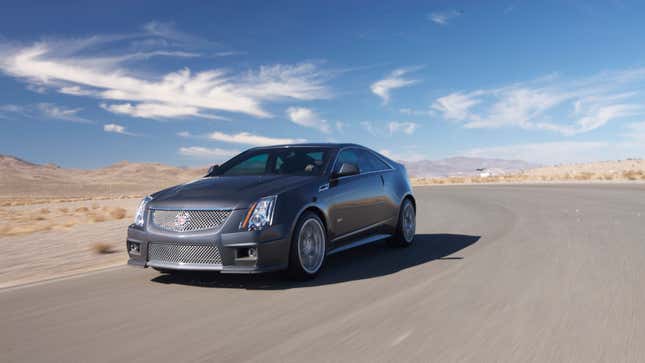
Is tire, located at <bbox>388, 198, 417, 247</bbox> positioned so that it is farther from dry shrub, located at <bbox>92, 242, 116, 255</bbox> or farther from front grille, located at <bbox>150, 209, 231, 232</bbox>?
dry shrub, located at <bbox>92, 242, 116, 255</bbox>

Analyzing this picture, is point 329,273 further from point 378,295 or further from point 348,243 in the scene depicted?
point 378,295

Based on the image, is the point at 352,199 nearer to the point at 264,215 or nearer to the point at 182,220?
the point at 264,215

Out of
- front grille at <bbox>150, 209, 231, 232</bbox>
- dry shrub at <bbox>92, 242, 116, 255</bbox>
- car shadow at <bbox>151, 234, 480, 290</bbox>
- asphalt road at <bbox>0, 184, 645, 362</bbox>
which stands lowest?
asphalt road at <bbox>0, 184, 645, 362</bbox>

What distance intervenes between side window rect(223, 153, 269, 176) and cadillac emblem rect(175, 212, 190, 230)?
1.62 metres

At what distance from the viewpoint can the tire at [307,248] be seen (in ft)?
20.2

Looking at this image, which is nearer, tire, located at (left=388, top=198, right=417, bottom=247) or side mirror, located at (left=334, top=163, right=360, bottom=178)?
side mirror, located at (left=334, top=163, right=360, bottom=178)

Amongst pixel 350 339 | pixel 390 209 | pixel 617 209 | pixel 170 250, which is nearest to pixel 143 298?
pixel 170 250

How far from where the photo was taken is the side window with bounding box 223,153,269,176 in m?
7.61

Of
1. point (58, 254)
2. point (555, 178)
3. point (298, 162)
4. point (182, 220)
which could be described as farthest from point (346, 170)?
point (555, 178)

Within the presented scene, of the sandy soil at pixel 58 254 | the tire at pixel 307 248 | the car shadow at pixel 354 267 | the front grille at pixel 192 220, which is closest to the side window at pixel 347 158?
the tire at pixel 307 248

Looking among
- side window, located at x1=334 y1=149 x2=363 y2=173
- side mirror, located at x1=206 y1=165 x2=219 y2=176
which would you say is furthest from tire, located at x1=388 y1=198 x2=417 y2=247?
side mirror, located at x1=206 y1=165 x2=219 y2=176

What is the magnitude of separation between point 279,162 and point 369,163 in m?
1.42

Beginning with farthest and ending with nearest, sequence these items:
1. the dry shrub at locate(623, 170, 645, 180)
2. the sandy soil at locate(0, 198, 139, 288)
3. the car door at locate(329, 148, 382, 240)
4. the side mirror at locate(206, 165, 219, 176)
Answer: the dry shrub at locate(623, 170, 645, 180) < the side mirror at locate(206, 165, 219, 176) < the sandy soil at locate(0, 198, 139, 288) < the car door at locate(329, 148, 382, 240)

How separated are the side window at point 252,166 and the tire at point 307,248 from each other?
4.16 ft
